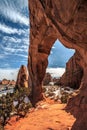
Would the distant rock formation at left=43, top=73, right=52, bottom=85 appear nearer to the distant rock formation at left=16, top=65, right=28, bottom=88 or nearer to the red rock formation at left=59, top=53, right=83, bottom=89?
the red rock formation at left=59, top=53, right=83, bottom=89

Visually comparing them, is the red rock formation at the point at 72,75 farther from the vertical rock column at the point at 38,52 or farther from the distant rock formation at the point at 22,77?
the vertical rock column at the point at 38,52

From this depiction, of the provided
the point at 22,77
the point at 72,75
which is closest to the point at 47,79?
the point at 72,75

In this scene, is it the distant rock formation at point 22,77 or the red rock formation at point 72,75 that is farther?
the red rock formation at point 72,75

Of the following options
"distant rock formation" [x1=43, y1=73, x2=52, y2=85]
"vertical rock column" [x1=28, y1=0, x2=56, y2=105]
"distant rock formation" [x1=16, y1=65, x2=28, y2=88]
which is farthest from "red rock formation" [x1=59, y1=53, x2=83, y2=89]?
"vertical rock column" [x1=28, y1=0, x2=56, y2=105]

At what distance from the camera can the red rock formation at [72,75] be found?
5009 centimetres

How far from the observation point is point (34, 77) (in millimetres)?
28719

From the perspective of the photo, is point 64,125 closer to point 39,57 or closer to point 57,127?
point 57,127

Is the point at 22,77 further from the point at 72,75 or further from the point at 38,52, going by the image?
the point at 72,75

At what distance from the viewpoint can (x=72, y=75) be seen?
52.6 meters

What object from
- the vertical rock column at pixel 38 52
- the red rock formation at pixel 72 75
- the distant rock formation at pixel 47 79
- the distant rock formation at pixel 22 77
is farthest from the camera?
the distant rock formation at pixel 47 79

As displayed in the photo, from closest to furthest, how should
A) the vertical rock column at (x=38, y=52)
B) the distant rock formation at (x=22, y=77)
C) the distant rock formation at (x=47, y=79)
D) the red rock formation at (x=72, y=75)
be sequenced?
the vertical rock column at (x=38, y=52)
the distant rock formation at (x=22, y=77)
the red rock formation at (x=72, y=75)
the distant rock formation at (x=47, y=79)

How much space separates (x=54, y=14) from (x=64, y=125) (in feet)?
23.6

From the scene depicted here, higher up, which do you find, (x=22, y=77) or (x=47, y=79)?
(x=22, y=77)

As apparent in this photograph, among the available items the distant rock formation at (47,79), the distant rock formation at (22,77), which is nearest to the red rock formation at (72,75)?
the distant rock formation at (47,79)
